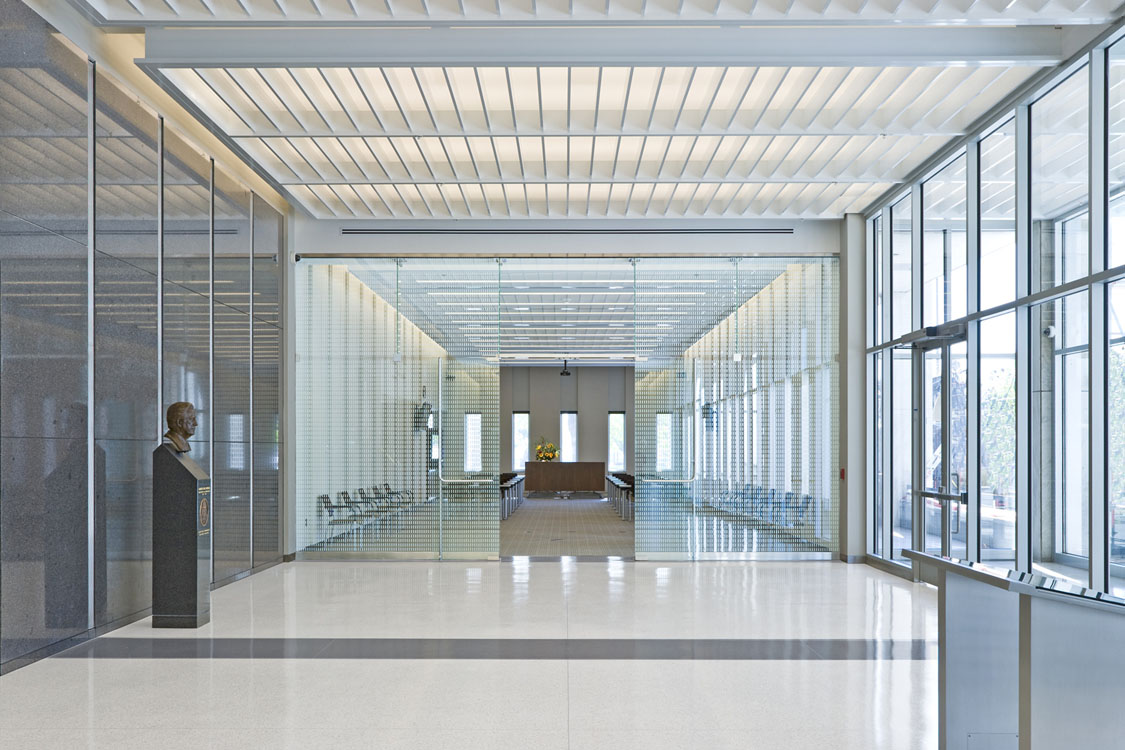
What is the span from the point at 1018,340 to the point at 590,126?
168 inches

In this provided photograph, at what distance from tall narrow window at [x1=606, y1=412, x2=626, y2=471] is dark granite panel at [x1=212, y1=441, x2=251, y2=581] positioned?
22.4m

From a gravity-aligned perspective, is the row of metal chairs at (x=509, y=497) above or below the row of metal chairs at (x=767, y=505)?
below

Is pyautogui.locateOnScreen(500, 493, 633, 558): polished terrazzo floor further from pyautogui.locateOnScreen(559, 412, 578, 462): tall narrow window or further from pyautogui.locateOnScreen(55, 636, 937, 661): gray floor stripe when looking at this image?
pyautogui.locateOnScreen(559, 412, 578, 462): tall narrow window

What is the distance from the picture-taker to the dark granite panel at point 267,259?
37.9 feet

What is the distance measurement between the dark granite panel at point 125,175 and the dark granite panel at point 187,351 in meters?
0.62

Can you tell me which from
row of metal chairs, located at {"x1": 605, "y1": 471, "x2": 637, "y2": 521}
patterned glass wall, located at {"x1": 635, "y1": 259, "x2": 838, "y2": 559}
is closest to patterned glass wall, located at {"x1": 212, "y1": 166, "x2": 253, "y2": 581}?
patterned glass wall, located at {"x1": 635, "y1": 259, "x2": 838, "y2": 559}

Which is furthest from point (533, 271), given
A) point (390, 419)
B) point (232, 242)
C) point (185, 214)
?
point (185, 214)

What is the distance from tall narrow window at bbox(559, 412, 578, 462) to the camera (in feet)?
108

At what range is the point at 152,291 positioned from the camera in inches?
336

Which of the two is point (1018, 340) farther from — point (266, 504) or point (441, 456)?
point (266, 504)

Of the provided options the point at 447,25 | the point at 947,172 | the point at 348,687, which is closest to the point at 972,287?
the point at 947,172

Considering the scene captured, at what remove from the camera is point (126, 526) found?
800 cm

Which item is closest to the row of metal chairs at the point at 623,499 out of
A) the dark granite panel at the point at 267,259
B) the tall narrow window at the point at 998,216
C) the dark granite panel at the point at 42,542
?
the dark granite panel at the point at 267,259

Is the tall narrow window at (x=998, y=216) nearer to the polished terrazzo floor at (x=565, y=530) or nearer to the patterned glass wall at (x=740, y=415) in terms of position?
the patterned glass wall at (x=740, y=415)
